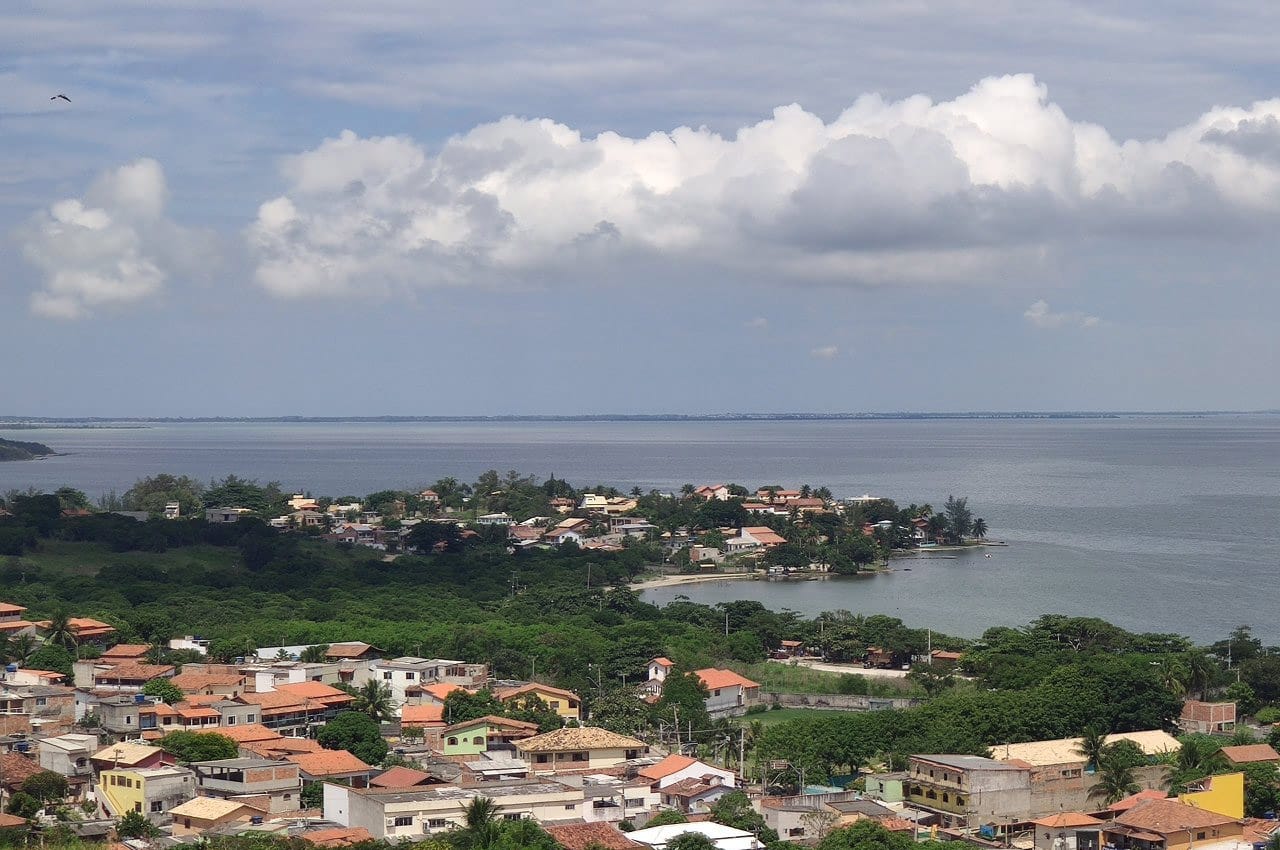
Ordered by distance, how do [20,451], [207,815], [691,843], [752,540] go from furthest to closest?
1. [20,451]
2. [752,540]
3. [207,815]
4. [691,843]

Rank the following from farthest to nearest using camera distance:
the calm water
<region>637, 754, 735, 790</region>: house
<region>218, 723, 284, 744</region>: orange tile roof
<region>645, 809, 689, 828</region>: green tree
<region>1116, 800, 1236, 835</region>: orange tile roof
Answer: the calm water < <region>218, 723, 284, 744</region>: orange tile roof < <region>637, 754, 735, 790</region>: house < <region>645, 809, 689, 828</region>: green tree < <region>1116, 800, 1236, 835</region>: orange tile roof

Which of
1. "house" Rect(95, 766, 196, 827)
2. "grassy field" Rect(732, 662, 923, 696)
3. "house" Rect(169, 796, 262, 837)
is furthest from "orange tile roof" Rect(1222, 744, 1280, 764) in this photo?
"house" Rect(95, 766, 196, 827)

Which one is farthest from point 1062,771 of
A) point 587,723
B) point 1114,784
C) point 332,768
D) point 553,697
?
point 332,768

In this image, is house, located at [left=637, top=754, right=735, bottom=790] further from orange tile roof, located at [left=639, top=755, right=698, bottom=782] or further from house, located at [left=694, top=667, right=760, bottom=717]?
house, located at [left=694, top=667, right=760, bottom=717]

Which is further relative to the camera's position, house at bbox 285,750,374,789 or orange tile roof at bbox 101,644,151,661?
orange tile roof at bbox 101,644,151,661

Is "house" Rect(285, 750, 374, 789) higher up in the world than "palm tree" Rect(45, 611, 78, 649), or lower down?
lower down

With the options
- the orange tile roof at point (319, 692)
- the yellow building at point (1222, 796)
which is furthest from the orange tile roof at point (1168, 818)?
the orange tile roof at point (319, 692)

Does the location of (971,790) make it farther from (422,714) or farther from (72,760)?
(72,760)
